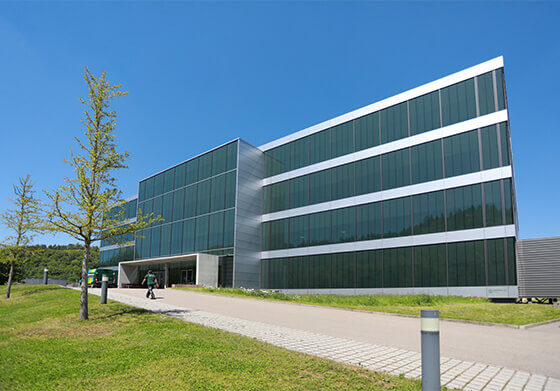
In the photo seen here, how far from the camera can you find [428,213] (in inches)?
1241

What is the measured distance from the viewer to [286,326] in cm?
1266

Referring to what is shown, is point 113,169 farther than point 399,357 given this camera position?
Yes

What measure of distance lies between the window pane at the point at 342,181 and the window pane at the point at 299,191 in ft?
11.7

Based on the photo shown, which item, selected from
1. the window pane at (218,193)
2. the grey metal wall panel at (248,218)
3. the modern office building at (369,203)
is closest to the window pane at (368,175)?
the modern office building at (369,203)

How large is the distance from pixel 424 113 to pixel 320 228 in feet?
47.5

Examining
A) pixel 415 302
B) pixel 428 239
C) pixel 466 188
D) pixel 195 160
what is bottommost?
pixel 415 302

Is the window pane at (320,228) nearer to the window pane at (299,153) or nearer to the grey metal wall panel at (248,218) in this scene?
the window pane at (299,153)

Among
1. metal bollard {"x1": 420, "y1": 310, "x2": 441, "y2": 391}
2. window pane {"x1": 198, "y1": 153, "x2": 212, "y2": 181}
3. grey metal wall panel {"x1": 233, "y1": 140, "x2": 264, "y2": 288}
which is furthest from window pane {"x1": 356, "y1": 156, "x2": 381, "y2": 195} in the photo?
metal bollard {"x1": 420, "y1": 310, "x2": 441, "y2": 391}

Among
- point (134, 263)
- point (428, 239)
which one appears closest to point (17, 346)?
point (428, 239)

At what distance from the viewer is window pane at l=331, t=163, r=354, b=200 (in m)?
37.5

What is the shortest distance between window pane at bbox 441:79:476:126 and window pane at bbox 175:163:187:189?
106 feet

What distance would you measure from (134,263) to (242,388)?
5233 cm

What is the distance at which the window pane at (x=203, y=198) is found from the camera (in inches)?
1820

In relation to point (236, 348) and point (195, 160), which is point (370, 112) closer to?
point (195, 160)
